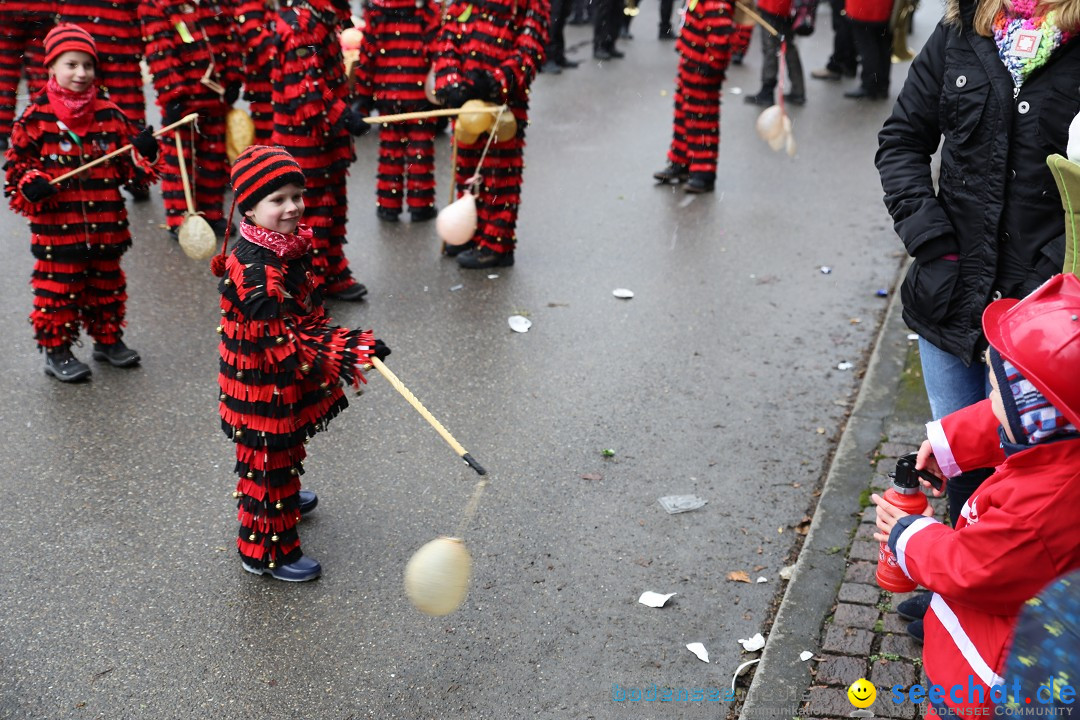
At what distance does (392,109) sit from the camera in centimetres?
826

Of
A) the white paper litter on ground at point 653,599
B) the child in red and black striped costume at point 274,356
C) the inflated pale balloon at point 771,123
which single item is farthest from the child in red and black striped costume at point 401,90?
the white paper litter on ground at point 653,599

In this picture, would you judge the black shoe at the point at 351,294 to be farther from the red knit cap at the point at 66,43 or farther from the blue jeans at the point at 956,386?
the blue jeans at the point at 956,386

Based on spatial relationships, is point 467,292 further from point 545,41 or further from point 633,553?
point 633,553

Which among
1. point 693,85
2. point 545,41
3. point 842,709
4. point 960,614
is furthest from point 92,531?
point 693,85

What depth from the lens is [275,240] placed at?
398cm

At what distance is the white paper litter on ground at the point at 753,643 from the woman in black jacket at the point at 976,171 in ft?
2.71

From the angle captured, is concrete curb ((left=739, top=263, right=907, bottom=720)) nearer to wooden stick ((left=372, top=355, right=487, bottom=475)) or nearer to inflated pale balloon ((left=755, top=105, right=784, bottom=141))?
wooden stick ((left=372, top=355, right=487, bottom=475))

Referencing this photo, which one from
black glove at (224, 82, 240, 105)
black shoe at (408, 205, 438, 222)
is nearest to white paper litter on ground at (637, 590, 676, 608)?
black shoe at (408, 205, 438, 222)

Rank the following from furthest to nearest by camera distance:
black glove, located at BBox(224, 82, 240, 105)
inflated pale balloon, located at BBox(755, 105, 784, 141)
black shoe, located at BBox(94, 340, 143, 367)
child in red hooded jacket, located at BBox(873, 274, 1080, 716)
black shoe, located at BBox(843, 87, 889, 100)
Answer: black shoe, located at BBox(843, 87, 889, 100)
inflated pale balloon, located at BBox(755, 105, 784, 141)
black glove, located at BBox(224, 82, 240, 105)
black shoe, located at BBox(94, 340, 143, 367)
child in red hooded jacket, located at BBox(873, 274, 1080, 716)

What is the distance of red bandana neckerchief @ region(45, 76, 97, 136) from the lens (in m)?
5.47

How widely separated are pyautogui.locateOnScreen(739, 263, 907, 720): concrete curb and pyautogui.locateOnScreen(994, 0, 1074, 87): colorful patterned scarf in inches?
77.3

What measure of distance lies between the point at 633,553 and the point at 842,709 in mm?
1171

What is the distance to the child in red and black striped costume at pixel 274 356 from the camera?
12.8 ft

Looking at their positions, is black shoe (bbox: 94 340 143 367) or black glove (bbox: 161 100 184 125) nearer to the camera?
black shoe (bbox: 94 340 143 367)
